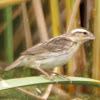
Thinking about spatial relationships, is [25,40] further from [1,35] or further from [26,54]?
[26,54]

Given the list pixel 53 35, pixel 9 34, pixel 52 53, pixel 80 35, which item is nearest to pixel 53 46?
pixel 52 53

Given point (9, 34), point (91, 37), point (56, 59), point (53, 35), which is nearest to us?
point (56, 59)

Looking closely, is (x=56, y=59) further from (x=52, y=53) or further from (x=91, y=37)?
(x=91, y=37)

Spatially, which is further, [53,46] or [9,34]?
[9,34]

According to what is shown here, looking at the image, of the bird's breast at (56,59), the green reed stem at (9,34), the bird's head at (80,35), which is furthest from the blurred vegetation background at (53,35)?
the bird's breast at (56,59)

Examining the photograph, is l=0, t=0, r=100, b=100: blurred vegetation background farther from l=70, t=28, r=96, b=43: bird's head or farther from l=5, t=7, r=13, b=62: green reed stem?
l=70, t=28, r=96, b=43: bird's head

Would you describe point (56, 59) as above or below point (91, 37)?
below

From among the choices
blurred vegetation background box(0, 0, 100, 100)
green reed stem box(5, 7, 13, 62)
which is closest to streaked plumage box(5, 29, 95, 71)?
blurred vegetation background box(0, 0, 100, 100)
